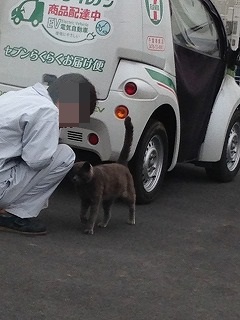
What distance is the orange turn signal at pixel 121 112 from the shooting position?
6.93m

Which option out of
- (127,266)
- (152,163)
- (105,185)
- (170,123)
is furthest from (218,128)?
(127,266)

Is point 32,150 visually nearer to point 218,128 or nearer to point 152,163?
point 152,163

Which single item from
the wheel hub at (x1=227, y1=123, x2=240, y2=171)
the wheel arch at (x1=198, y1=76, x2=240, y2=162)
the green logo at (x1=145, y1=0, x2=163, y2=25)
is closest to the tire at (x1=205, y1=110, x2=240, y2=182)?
the wheel hub at (x1=227, y1=123, x2=240, y2=171)

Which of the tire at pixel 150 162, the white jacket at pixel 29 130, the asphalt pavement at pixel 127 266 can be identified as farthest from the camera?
the tire at pixel 150 162

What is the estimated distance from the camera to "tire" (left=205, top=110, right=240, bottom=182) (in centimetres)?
866

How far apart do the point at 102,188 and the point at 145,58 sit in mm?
1322

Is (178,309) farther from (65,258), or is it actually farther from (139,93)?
(139,93)

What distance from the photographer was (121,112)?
695 centimetres

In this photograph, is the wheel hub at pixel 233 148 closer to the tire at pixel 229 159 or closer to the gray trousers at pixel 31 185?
the tire at pixel 229 159

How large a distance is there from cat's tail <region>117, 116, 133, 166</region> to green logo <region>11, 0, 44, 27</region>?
1.25 m

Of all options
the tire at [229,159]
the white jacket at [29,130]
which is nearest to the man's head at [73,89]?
the white jacket at [29,130]

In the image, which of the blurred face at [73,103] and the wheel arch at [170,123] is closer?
the blurred face at [73,103]

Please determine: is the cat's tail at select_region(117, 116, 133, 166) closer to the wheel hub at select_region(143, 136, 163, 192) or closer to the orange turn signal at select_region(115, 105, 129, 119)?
the orange turn signal at select_region(115, 105, 129, 119)

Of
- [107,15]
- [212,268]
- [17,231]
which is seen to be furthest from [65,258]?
[107,15]
